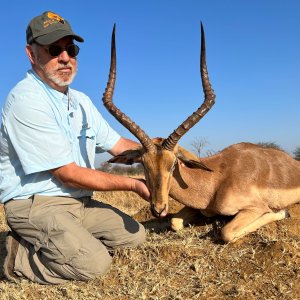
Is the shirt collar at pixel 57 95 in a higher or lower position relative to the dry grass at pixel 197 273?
higher

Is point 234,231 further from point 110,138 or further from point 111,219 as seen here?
point 110,138

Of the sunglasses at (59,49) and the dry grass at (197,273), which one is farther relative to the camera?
the sunglasses at (59,49)

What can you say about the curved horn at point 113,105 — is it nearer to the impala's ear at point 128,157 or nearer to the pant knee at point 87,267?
the impala's ear at point 128,157

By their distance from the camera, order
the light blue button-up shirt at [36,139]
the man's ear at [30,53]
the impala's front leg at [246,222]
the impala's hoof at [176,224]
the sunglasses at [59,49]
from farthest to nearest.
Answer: the impala's hoof at [176,224], the impala's front leg at [246,222], the man's ear at [30,53], the sunglasses at [59,49], the light blue button-up shirt at [36,139]

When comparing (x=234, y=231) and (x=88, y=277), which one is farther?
(x=234, y=231)

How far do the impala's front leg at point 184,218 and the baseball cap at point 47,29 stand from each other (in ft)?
10.1

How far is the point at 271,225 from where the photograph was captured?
618 cm

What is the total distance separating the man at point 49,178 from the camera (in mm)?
4973

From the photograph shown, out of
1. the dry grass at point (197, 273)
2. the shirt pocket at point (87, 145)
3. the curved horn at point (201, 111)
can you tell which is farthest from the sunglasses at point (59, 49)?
the dry grass at point (197, 273)

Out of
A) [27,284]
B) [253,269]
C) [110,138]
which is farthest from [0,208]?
[253,269]

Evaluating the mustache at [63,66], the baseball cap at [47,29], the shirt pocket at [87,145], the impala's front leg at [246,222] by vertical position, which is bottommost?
the impala's front leg at [246,222]

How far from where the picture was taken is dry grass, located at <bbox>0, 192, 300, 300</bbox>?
4.30 metres

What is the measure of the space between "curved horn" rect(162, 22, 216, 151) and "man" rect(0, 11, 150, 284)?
960mm

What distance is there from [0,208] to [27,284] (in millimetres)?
5914
